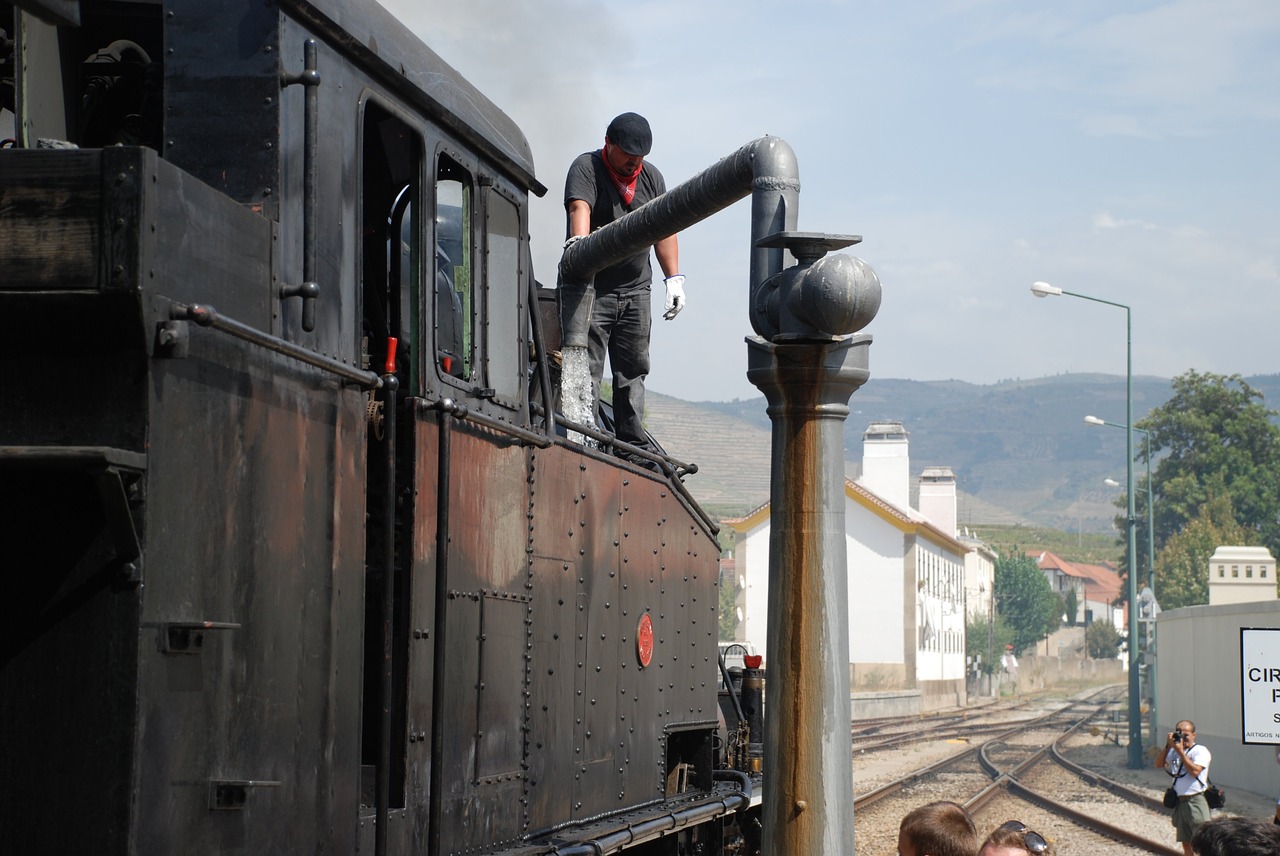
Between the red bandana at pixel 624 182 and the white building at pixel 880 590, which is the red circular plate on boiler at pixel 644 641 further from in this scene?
the white building at pixel 880 590

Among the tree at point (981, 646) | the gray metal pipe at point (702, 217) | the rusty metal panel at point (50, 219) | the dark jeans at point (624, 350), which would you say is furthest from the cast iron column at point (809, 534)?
the tree at point (981, 646)

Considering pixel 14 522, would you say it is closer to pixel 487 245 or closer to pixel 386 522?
pixel 386 522

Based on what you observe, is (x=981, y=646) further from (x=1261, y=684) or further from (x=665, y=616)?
(x=665, y=616)

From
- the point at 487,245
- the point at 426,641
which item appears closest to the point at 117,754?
the point at 426,641

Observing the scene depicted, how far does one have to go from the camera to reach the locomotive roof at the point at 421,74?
4.79 metres

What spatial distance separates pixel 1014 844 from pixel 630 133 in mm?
5768

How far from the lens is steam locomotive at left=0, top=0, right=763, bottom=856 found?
3.70 meters

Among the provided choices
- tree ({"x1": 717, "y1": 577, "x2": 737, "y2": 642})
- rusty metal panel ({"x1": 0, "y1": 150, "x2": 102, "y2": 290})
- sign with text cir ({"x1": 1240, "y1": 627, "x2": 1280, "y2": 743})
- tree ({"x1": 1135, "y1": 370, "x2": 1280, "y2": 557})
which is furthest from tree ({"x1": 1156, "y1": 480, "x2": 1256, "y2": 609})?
rusty metal panel ({"x1": 0, "y1": 150, "x2": 102, "y2": 290})

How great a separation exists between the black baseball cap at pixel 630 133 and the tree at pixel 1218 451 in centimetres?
7018

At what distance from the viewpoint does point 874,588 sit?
219 ft

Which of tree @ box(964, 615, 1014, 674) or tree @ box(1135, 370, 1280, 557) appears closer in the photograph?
tree @ box(1135, 370, 1280, 557)

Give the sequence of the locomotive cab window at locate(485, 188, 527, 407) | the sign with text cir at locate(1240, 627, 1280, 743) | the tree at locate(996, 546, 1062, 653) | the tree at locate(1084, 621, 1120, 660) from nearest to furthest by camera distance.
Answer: the locomotive cab window at locate(485, 188, 527, 407) < the sign with text cir at locate(1240, 627, 1280, 743) < the tree at locate(996, 546, 1062, 653) < the tree at locate(1084, 621, 1120, 660)

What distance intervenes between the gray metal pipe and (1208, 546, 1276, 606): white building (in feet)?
86.0

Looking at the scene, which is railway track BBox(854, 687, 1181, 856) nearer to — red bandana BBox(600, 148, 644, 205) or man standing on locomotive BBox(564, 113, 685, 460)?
man standing on locomotive BBox(564, 113, 685, 460)
